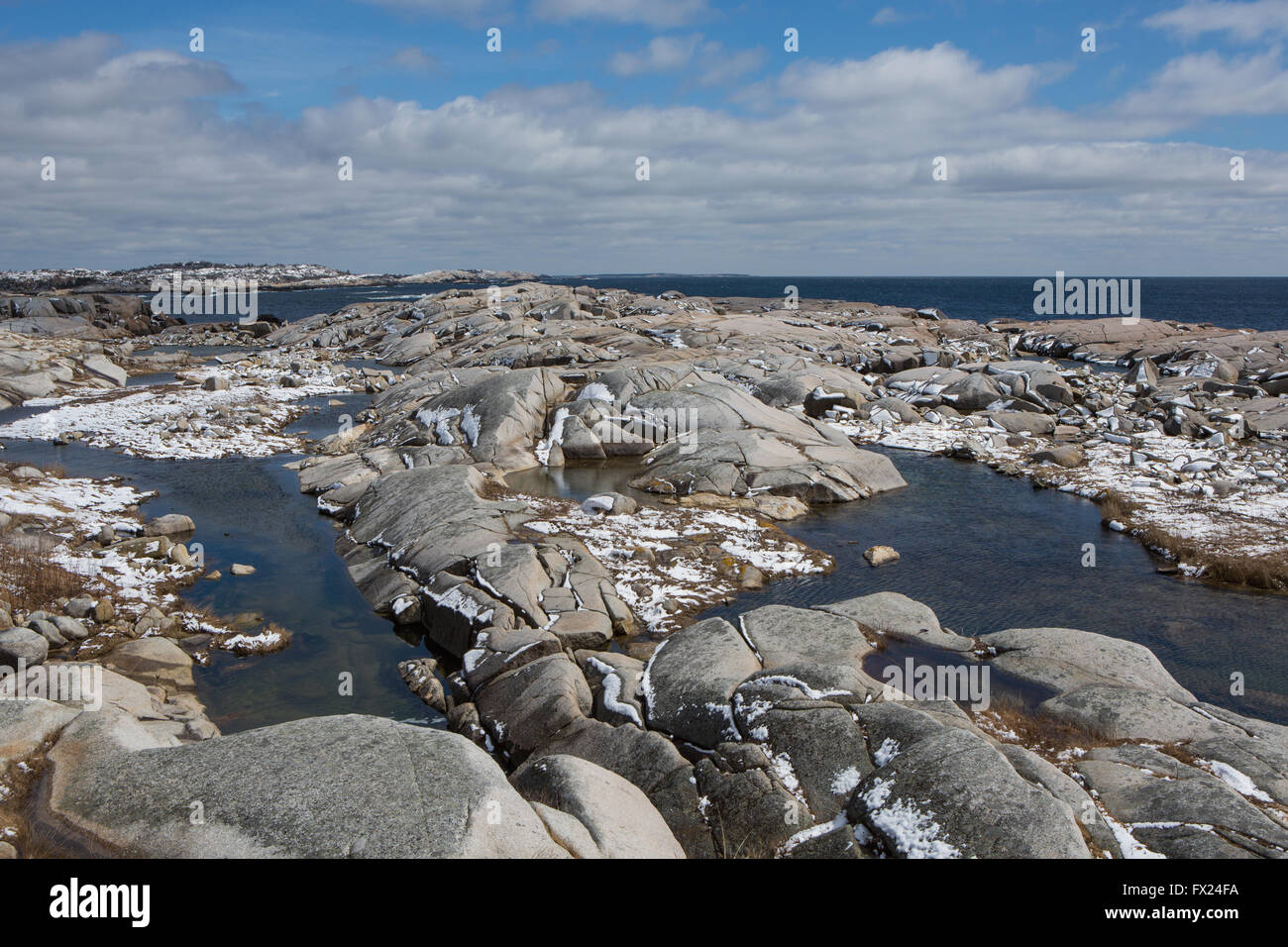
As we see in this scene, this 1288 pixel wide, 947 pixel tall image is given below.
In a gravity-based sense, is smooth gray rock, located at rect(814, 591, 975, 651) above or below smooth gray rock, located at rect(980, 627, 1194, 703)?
above

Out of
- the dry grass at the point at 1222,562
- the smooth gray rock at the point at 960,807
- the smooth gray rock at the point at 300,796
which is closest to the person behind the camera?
the smooth gray rock at the point at 300,796

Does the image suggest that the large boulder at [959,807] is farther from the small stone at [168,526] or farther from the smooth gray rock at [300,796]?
the small stone at [168,526]

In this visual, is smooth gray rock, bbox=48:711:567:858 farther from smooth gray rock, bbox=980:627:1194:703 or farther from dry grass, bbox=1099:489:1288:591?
dry grass, bbox=1099:489:1288:591

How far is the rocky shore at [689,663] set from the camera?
423 inches

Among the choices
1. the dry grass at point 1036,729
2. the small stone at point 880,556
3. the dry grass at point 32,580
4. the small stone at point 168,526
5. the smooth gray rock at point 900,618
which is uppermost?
the small stone at point 168,526

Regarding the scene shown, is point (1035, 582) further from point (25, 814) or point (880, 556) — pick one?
point (25, 814)

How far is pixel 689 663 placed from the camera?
1716cm

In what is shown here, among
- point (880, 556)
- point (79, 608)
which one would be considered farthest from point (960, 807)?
point (79, 608)

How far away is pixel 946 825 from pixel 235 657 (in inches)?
682

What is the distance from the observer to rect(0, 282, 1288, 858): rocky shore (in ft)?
35.3

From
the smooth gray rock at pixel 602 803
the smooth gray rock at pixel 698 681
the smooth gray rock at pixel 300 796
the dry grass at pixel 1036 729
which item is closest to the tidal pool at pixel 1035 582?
the smooth gray rock at pixel 698 681

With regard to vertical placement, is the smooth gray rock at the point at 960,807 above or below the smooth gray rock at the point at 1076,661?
above

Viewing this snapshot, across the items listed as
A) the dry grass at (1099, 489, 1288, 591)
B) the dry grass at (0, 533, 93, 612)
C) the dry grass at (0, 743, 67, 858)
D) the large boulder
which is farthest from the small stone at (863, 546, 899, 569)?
the dry grass at (0, 533, 93, 612)
